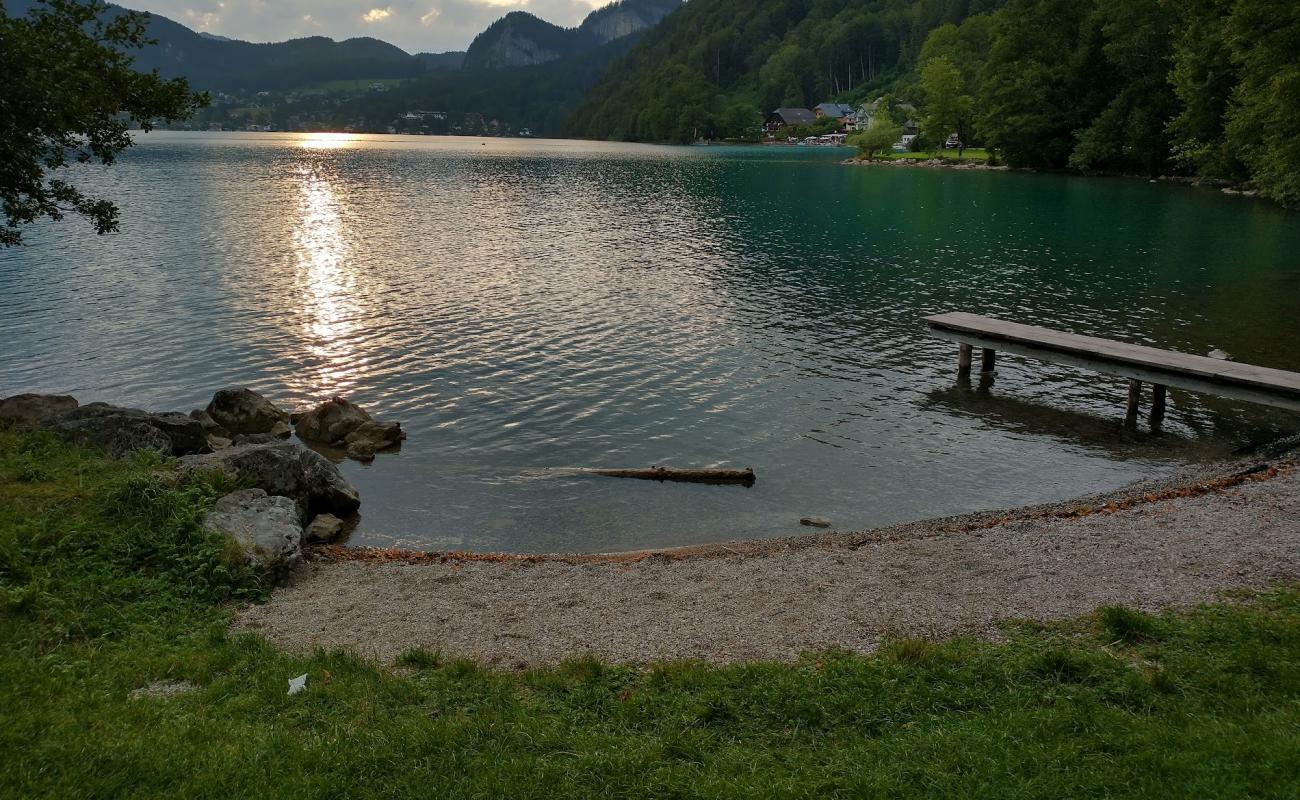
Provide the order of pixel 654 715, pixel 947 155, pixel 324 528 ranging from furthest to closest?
pixel 947 155
pixel 324 528
pixel 654 715

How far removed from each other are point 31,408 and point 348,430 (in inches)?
307

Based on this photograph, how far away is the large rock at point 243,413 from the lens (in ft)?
84.0

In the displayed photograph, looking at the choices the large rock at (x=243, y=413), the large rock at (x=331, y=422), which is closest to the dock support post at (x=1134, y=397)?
the large rock at (x=331, y=422)

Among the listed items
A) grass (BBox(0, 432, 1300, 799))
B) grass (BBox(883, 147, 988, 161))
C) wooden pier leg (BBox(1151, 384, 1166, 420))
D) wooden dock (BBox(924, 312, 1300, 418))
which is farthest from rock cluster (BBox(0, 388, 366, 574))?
grass (BBox(883, 147, 988, 161))

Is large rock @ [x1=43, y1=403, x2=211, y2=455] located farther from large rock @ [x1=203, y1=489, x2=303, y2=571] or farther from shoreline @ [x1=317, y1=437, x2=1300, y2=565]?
shoreline @ [x1=317, y1=437, x2=1300, y2=565]

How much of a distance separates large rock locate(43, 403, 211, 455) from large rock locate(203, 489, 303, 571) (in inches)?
164

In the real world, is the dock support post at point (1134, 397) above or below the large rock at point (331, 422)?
above

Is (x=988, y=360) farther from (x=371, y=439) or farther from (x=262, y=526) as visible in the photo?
(x=262, y=526)

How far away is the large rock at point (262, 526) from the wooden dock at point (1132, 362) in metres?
23.2

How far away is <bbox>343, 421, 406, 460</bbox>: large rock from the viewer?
24391mm

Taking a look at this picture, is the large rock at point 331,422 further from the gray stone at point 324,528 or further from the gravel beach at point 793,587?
the gravel beach at point 793,587

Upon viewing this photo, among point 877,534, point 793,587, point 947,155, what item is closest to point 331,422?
point 877,534

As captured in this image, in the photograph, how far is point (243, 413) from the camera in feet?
84.6

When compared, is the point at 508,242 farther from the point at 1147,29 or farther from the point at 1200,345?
the point at 1147,29
